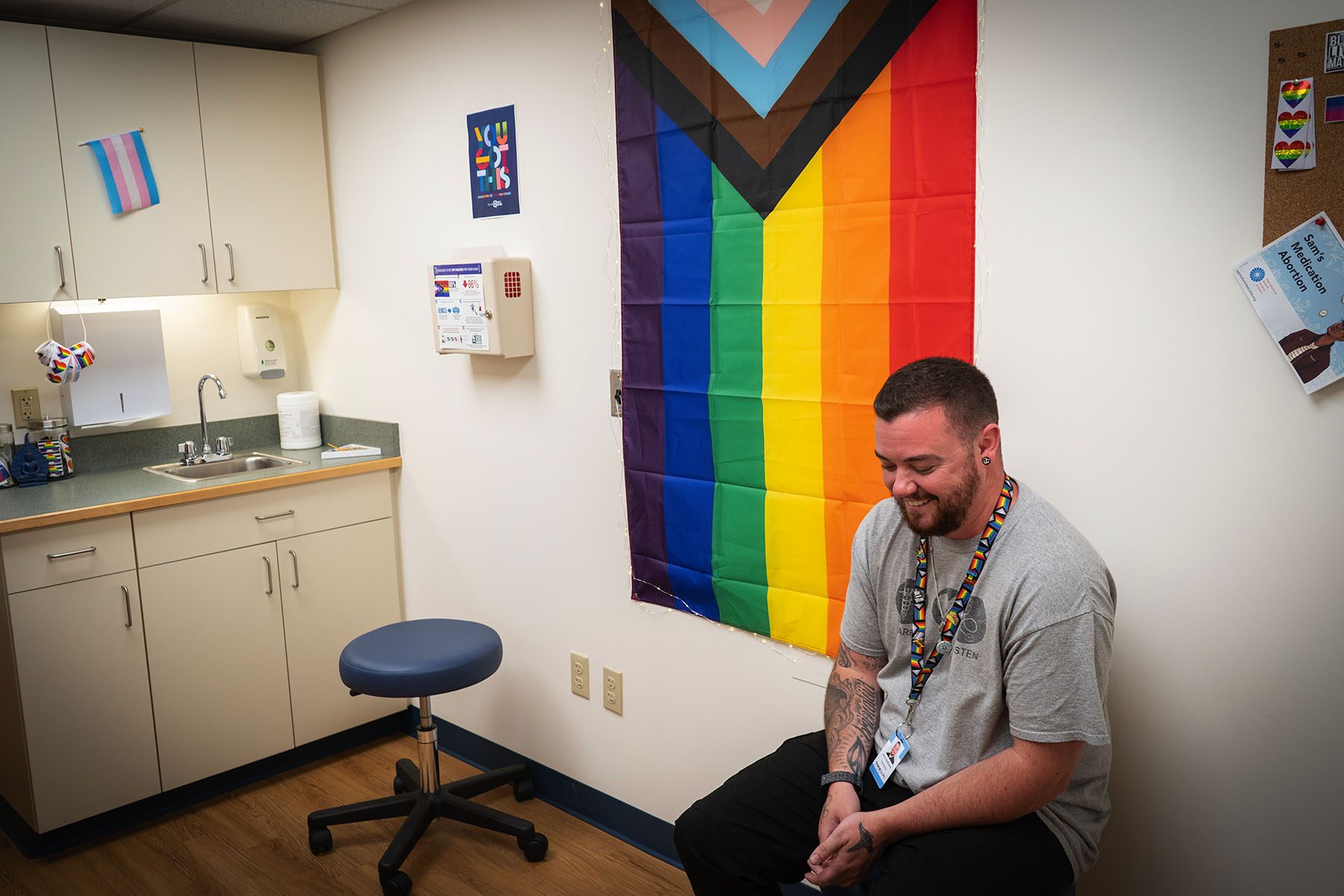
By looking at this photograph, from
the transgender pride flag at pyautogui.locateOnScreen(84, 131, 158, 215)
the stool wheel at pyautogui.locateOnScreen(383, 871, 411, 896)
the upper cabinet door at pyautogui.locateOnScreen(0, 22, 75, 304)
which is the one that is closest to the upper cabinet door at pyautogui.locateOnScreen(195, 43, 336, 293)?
the transgender pride flag at pyautogui.locateOnScreen(84, 131, 158, 215)

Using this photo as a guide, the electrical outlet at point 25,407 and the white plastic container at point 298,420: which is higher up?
the electrical outlet at point 25,407

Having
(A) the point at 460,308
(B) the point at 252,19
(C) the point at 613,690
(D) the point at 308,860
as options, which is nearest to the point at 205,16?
(B) the point at 252,19

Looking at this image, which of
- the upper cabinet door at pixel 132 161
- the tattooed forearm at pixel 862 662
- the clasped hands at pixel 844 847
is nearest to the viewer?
the clasped hands at pixel 844 847

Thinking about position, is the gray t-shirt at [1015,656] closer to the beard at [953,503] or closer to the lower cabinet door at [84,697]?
the beard at [953,503]

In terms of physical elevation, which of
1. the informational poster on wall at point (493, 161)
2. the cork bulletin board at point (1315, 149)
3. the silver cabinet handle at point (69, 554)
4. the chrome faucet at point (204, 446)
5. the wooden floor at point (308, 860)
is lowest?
the wooden floor at point (308, 860)

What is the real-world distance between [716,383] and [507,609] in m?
1.16

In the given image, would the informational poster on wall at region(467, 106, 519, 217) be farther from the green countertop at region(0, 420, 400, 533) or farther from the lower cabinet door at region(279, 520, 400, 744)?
the lower cabinet door at region(279, 520, 400, 744)

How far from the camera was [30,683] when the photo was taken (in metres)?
2.72

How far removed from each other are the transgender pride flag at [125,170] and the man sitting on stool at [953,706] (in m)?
2.51

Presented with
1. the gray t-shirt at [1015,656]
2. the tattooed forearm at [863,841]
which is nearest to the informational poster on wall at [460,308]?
the gray t-shirt at [1015,656]

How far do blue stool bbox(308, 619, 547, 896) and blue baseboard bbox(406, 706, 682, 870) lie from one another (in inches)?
3.1

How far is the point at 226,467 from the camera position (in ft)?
11.5

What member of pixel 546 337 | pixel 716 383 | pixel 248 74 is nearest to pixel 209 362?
pixel 248 74

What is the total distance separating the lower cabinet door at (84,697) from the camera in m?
2.73
